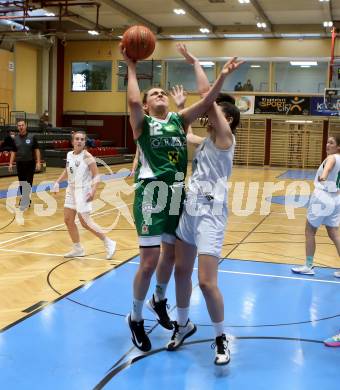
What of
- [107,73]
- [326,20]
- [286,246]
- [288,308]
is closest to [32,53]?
[107,73]

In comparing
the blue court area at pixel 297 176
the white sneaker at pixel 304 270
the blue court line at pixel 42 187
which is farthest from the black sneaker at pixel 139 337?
the blue court area at pixel 297 176

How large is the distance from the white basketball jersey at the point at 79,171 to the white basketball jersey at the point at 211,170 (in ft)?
10.0

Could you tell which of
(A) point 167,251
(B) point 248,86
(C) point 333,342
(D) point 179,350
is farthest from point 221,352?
(B) point 248,86

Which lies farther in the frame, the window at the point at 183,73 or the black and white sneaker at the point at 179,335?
the window at the point at 183,73

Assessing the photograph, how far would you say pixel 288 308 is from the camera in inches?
182

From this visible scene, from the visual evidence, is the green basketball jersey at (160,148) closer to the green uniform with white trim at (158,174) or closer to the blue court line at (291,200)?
the green uniform with white trim at (158,174)

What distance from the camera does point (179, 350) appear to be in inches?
145

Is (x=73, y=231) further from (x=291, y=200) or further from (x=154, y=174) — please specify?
(x=291, y=200)

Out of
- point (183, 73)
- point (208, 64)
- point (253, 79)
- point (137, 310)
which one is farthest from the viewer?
point (183, 73)

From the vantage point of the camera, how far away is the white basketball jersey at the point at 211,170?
346cm

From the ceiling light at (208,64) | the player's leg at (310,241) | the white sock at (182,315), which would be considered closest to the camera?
the white sock at (182,315)

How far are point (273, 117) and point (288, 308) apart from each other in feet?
73.6

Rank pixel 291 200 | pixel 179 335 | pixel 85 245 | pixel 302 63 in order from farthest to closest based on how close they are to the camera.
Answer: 1. pixel 302 63
2. pixel 291 200
3. pixel 85 245
4. pixel 179 335

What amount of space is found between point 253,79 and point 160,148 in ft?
79.8
